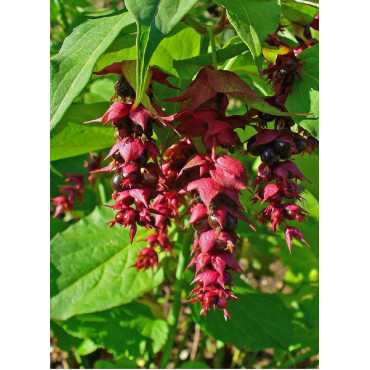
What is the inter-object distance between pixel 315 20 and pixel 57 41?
1.12 metres

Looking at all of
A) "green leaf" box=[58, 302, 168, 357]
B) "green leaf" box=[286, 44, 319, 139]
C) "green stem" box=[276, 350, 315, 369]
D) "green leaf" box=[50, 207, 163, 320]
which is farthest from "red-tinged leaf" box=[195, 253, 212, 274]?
"green stem" box=[276, 350, 315, 369]

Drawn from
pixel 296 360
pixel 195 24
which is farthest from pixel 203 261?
pixel 296 360

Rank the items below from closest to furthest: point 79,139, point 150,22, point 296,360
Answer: point 150,22
point 79,139
point 296,360

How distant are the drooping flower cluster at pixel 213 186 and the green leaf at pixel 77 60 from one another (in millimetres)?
121

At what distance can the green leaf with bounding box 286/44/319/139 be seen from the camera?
0.61 m

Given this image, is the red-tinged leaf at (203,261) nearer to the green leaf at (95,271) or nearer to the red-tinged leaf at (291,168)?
the red-tinged leaf at (291,168)

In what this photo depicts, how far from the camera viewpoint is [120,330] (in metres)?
1.28

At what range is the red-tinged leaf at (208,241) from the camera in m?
0.51

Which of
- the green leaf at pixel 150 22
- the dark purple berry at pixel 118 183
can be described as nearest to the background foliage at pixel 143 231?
the green leaf at pixel 150 22

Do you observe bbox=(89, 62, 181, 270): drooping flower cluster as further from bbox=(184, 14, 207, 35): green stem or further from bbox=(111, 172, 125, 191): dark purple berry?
bbox=(184, 14, 207, 35): green stem

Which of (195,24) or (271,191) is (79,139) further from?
(271,191)

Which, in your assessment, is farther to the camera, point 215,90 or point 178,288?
point 178,288

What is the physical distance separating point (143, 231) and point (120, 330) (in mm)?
302

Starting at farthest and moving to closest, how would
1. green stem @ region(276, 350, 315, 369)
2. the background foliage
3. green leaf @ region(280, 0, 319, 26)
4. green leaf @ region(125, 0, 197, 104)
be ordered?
1. green stem @ region(276, 350, 315, 369)
2. green leaf @ region(280, 0, 319, 26)
3. the background foliage
4. green leaf @ region(125, 0, 197, 104)
